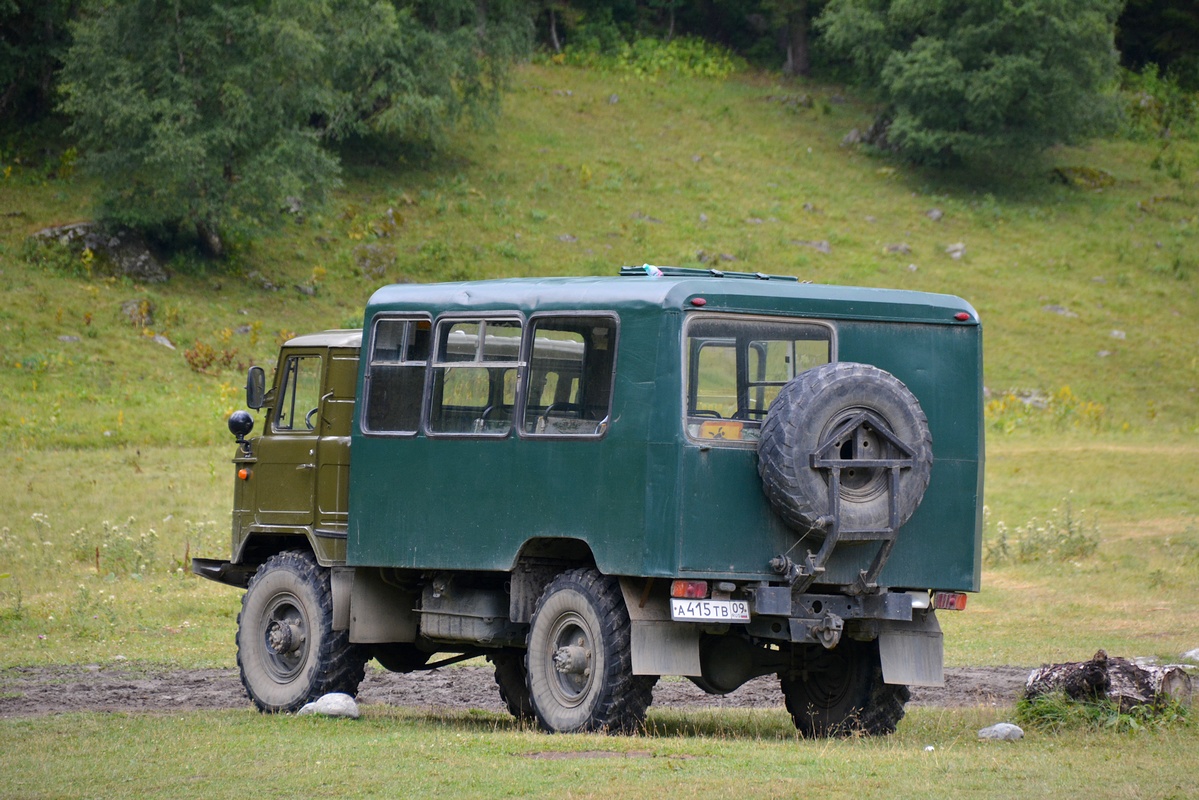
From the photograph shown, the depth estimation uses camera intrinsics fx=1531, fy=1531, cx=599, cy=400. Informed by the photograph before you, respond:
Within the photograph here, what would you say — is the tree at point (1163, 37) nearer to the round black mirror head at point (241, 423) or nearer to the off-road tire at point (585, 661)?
the round black mirror head at point (241, 423)

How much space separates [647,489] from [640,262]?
34.8 m

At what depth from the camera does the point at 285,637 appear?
492 inches

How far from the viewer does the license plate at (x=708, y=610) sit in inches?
383

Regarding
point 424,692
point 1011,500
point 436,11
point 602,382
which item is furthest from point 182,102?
point 602,382

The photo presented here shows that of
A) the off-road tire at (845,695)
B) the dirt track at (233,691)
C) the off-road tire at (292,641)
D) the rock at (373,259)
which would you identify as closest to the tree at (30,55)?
the rock at (373,259)

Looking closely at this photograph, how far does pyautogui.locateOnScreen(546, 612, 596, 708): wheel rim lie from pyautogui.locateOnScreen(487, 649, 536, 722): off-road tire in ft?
6.36

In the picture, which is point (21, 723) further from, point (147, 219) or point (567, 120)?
point (567, 120)

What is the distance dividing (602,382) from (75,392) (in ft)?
76.1

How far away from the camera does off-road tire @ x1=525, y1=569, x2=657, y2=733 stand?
10.2 m

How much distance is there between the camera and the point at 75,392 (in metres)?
30.9

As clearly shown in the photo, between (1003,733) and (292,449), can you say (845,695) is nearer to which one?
(1003,733)

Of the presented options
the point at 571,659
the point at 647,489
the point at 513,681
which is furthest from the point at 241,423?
the point at 647,489

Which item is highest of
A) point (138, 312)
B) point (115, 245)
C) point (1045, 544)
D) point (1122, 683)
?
point (115, 245)

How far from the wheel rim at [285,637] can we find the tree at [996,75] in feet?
142
